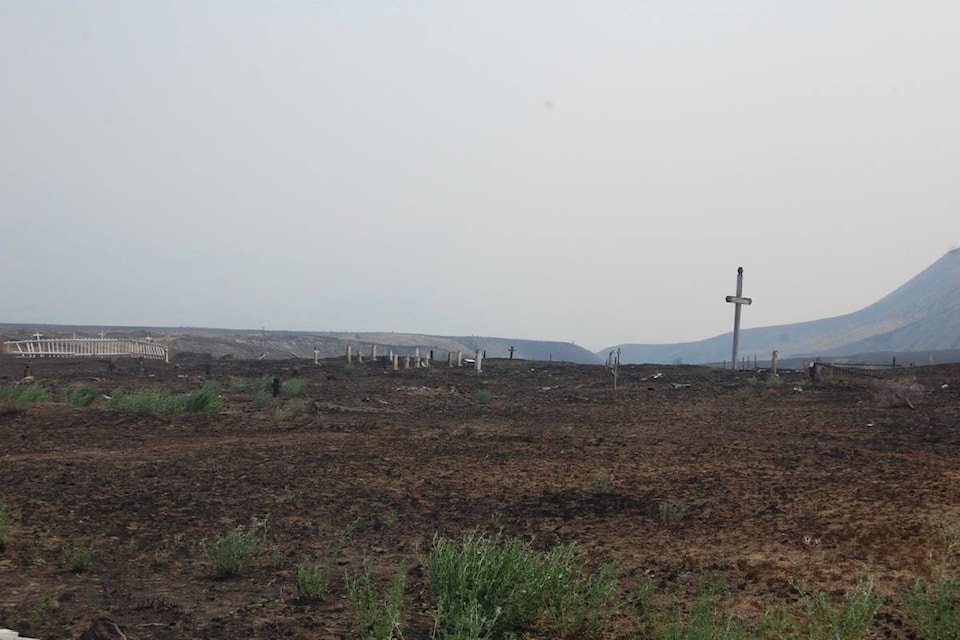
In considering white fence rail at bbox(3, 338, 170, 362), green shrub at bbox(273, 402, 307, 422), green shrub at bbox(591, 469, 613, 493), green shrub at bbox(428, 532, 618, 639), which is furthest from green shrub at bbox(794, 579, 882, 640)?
white fence rail at bbox(3, 338, 170, 362)

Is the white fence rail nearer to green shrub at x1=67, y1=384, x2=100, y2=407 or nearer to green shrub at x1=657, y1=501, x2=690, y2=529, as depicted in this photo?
green shrub at x1=67, y1=384, x2=100, y2=407

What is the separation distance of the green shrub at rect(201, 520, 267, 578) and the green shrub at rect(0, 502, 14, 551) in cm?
152

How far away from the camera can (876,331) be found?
407 feet

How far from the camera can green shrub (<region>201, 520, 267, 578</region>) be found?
601 centimetres

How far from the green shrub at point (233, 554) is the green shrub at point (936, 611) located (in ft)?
13.5

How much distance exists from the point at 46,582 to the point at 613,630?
368 cm

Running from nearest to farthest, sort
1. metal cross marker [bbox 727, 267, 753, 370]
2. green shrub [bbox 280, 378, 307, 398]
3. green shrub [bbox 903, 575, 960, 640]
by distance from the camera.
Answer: green shrub [bbox 903, 575, 960, 640], green shrub [bbox 280, 378, 307, 398], metal cross marker [bbox 727, 267, 753, 370]

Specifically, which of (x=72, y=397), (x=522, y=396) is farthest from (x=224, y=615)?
(x=522, y=396)

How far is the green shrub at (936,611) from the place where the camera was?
4586 mm

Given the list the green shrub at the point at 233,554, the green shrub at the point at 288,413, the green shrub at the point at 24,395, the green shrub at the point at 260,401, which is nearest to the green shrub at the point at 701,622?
the green shrub at the point at 233,554

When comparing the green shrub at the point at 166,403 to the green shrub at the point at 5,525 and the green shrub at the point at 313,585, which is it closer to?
the green shrub at the point at 5,525

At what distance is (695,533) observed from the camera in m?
7.33

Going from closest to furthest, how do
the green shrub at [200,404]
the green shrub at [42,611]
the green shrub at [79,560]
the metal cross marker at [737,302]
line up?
the green shrub at [42,611], the green shrub at [79,560], the green shrub at [200,404], the metal cross marker at [737,302]

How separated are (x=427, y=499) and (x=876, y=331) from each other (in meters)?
128
